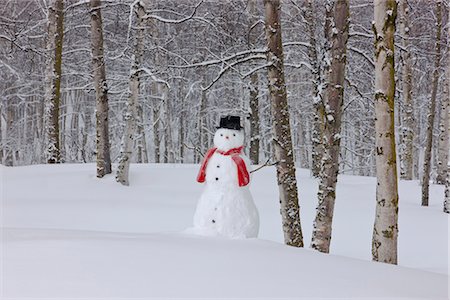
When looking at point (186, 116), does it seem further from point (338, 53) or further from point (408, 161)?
point (338, 53)

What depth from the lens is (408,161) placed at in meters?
15.8

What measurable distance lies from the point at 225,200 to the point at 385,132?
1878mm

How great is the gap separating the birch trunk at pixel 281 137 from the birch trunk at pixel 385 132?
1.47 m

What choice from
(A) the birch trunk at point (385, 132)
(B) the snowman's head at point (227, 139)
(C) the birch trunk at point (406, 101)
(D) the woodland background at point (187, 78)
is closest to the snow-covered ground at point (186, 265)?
(A) the birch trunk at point (385, 132)

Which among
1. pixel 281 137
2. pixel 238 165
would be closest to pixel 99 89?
pixel 281 137

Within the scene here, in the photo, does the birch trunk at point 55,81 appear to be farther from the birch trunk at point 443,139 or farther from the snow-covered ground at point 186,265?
the birch trunk at point 443,139

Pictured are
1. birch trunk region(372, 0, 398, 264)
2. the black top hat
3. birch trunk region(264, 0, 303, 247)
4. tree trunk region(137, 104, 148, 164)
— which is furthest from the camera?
tree trunk region(137, 104, 148, 164)

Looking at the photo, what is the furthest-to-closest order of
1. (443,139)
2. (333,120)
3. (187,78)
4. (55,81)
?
(187,78)
(443,139)
(55,81)
(333,120)

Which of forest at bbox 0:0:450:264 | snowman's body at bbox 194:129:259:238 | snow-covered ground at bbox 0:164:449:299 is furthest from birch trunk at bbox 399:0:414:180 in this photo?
snowman's body at bbox 194:129:259:238

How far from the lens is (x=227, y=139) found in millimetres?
5820

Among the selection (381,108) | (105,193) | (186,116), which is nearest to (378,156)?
(381,108)

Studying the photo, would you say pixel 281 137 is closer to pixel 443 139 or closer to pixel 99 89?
pixel 99 89

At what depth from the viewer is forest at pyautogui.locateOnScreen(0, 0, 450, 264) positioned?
244 inches

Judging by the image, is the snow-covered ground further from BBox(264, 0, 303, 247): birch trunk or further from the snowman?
BBox(264, 0, 303, 247): birch trunk
